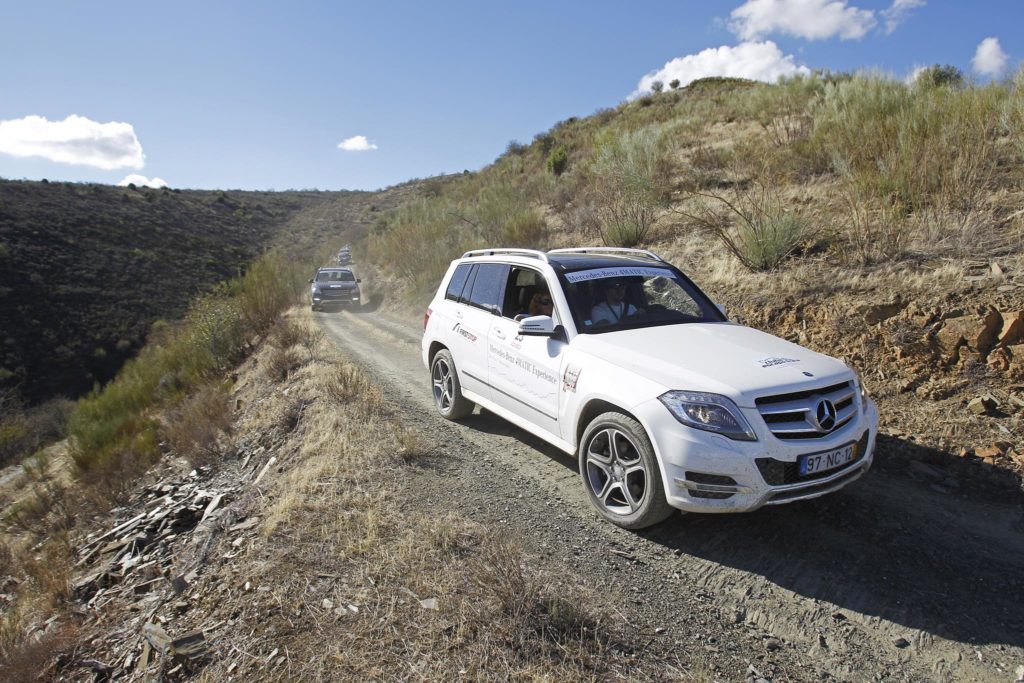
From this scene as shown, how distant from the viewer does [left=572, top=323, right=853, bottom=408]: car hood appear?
3.56 metres

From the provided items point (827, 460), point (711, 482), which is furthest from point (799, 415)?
point (711, 482)

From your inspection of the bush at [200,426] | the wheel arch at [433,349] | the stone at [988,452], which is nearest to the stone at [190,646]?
the wheel arch at [433,349]

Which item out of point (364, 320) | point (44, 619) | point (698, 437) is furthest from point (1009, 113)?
point (364, 320)

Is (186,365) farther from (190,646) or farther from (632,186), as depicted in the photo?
(190,646)

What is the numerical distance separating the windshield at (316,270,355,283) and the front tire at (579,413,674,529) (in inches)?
691

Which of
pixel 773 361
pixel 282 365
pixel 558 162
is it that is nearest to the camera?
pixel 773 361

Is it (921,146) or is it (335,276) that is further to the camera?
(335,276)

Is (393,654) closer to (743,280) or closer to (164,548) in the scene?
(164,548)

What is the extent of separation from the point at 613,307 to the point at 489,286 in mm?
1489

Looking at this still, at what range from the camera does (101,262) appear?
37.0 meters

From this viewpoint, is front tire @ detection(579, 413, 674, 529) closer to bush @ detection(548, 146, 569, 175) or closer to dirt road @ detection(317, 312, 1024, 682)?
dirt road @ detection(317, 312, 1024, 682)

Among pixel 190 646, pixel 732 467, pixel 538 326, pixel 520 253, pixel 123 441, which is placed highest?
pixel 520 253

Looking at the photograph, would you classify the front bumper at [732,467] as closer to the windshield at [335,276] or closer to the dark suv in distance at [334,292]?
the dark suv in distance at [334,292]

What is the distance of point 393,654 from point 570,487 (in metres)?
2.15
